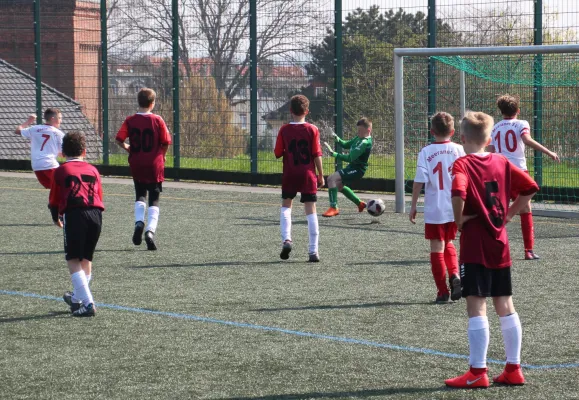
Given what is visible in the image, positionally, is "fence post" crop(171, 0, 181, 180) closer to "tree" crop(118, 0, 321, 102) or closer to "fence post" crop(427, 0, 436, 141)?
"tree" crop(118, 0, 321, 102)

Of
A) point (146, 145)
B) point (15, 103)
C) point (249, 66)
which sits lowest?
point (146, 145)

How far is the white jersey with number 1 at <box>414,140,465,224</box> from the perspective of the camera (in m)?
7.91

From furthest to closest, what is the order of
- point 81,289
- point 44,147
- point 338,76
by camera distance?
point 338,76, point 44,147, point 81,289

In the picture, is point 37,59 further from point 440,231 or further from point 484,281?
point 484,281

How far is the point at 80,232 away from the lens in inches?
292

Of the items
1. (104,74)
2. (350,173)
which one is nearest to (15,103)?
(104,74)

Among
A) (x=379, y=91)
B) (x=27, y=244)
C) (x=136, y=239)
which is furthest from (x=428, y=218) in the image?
(x=379, y=91)

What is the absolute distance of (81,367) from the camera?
19.6 feet

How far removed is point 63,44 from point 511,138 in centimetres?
1293

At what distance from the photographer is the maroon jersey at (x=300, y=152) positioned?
10148mm

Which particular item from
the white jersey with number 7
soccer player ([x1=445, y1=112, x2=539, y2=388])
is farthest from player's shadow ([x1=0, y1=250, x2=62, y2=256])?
soccer player ([x1=445, y1=112, x2=539, y2=388])

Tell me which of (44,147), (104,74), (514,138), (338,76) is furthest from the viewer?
(104,74)

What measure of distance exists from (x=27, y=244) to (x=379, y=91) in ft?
25.3

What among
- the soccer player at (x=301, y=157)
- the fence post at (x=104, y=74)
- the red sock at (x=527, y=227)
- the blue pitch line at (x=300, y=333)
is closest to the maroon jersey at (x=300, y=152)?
the soccer player at (x=301, y=157)
